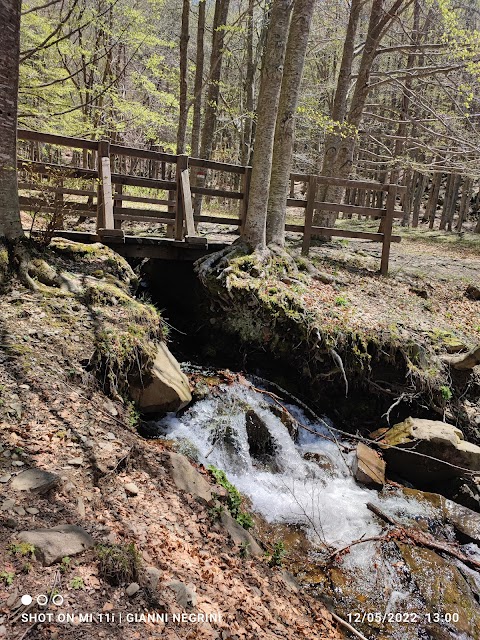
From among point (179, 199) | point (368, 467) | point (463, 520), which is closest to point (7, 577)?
point (368, 467)

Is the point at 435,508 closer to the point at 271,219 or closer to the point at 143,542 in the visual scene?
the point at 143,542

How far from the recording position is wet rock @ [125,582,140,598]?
235 centimetres

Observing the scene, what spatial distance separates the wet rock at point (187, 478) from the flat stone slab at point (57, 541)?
1241mm

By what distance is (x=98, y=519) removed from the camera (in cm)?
283

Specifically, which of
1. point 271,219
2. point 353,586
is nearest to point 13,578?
point 353,586

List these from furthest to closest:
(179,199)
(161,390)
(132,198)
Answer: (132,198) → (179,199) → (161,390)

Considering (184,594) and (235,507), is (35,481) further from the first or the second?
(235,507)

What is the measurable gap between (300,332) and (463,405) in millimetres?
3090

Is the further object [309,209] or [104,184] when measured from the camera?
[309,209]

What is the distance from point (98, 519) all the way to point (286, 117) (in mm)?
8099

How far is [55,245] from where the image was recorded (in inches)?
252

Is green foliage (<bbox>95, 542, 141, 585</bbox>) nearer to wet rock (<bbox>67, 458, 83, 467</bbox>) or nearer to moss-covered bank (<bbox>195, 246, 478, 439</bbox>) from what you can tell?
wet rock (<bbox>67, 458, 83, 467</bbox>)

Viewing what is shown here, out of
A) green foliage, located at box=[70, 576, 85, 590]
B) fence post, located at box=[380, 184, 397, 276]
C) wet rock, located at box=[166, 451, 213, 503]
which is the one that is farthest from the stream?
fence post, located at box=[380, 184, 397, 276]

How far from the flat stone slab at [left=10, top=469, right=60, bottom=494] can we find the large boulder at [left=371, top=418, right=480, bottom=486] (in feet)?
15.6
